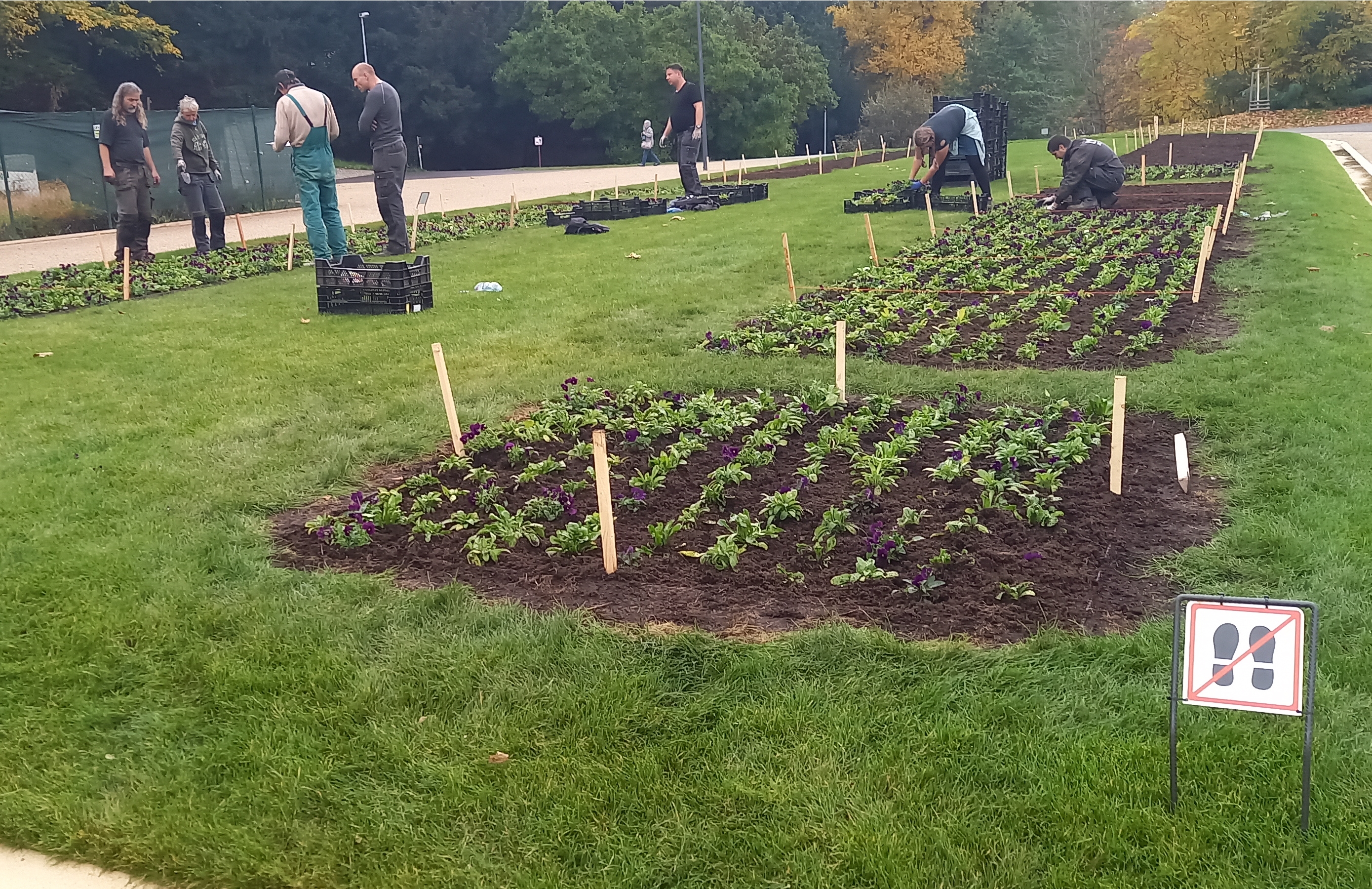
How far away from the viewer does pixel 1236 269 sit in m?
10.8

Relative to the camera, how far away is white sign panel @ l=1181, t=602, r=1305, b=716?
2566 mm

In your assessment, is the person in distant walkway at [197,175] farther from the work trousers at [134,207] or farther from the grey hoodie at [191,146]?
the work trousers at [134,207]

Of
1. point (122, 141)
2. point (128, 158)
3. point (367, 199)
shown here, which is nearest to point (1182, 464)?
point (128, 158)

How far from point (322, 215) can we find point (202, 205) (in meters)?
3.40

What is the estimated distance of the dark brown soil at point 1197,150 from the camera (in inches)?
971

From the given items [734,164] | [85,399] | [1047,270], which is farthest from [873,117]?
[85,399]

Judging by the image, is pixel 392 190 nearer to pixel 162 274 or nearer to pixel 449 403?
pixel 162 274

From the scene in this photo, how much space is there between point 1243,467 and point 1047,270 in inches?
251

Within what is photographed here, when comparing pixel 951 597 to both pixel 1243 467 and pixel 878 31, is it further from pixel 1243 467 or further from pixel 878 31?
pixel 878 31

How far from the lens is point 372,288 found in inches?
399

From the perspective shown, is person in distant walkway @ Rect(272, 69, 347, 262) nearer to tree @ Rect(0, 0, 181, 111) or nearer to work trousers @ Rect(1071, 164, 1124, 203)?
work trousers @ Rect(1071, 164, 1124, 203)

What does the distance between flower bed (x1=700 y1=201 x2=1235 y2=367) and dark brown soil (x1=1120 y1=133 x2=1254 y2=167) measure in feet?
41.4

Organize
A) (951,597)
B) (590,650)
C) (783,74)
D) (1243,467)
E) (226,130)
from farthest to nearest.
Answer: (783,74), (226,130), (1243,467), (951,597), (590,650)

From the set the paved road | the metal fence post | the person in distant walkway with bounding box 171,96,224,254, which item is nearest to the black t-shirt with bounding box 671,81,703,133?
the paved road
